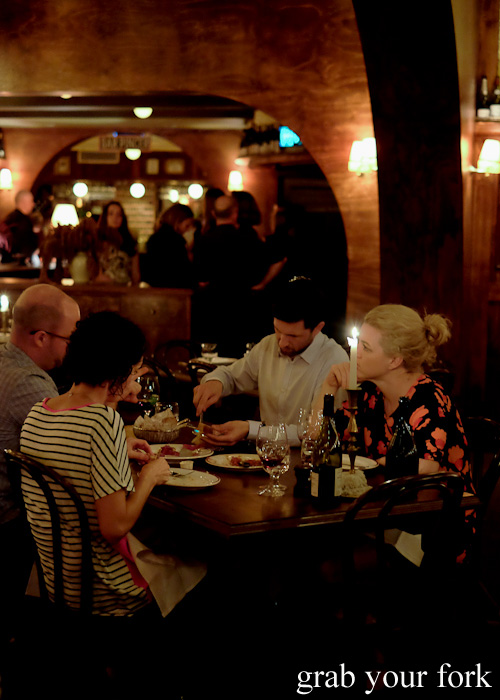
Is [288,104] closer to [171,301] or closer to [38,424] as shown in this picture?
[171,301]

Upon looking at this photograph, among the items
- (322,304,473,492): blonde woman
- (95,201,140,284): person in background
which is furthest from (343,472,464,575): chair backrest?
(95,201,140,284): person in background

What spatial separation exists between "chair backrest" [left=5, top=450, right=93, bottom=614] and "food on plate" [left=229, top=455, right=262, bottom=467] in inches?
25.8

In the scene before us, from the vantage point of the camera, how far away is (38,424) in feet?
7.46

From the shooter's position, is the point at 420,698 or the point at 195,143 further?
the point at 195,143

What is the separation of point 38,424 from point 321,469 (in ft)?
2.69

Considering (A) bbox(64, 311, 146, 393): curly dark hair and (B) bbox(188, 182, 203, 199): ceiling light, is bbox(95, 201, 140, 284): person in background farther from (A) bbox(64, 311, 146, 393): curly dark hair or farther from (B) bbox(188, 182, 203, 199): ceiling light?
(B) bbox(188, 182, 203, 199): ceiling light

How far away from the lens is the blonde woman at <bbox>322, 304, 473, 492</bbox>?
2729 mm

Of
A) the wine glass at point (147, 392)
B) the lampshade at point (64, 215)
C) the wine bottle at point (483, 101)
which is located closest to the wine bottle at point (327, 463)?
the wine glass at point (147, 392)

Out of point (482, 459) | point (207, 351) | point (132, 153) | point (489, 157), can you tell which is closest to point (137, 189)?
point (132, 153)

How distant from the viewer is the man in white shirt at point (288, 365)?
3.42 meters

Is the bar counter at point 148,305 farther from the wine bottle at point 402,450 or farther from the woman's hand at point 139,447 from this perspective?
the wine bottle at point 402,450

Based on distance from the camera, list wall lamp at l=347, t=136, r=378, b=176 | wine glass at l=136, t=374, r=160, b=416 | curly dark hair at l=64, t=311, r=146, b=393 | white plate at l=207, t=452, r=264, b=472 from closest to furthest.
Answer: curly dark hair at l=64, t=311, r=146, b=393, white plate at l=207, t=452, r=264, b=472, wine glass at l=136, t=374, r=160, b=416, wall lamp at l=347, t=136, r=378, b=176

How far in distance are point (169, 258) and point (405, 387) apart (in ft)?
15.4

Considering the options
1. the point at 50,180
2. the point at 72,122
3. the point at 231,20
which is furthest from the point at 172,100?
the point at 50,180
